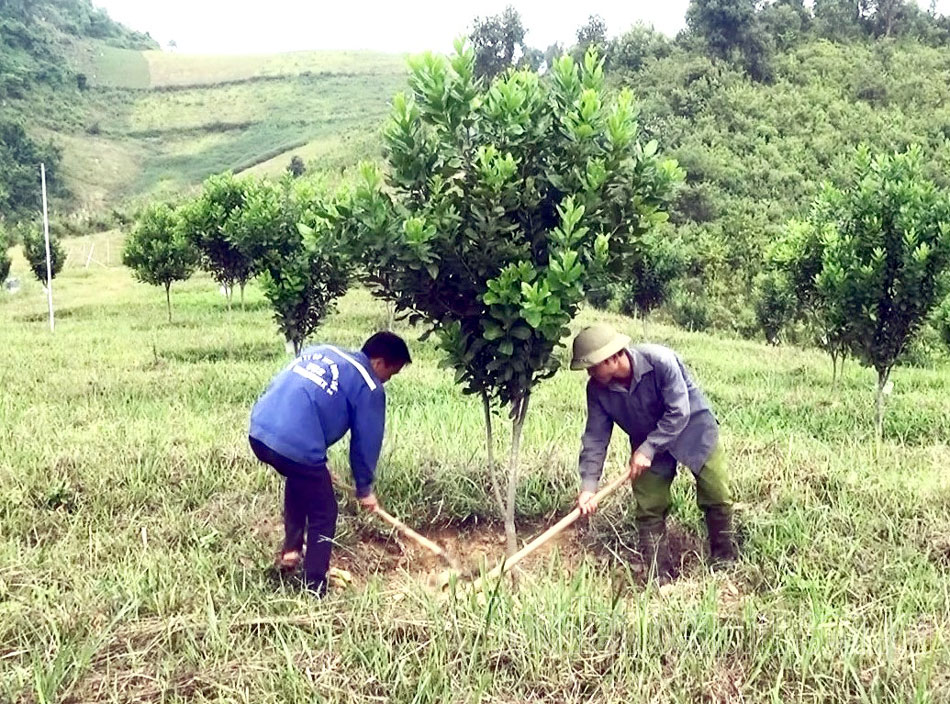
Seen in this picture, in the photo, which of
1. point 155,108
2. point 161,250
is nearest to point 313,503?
point 161,250

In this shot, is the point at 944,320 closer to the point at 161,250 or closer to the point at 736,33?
the point at 161,250

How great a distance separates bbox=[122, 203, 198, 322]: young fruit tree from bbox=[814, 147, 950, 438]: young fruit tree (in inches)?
544

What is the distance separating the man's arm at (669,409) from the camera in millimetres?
4316

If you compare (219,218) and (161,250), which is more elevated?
(219,218)

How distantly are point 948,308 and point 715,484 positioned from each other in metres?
9.89

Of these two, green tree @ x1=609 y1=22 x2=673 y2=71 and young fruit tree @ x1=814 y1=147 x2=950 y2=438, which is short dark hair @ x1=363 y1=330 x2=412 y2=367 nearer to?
young fruit tree @ x1=814 y1=147 x2=950 y2=438

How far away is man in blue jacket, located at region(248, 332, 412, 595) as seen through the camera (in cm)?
399

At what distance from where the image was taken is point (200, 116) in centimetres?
7169

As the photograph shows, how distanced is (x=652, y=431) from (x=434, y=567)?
148 centimetres

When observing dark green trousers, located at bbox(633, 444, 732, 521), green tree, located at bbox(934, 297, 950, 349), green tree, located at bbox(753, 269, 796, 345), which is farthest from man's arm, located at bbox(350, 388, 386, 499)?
green tree, located at bbox(753, 269, 796, 345)

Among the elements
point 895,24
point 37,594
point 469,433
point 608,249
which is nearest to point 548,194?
point 608,249

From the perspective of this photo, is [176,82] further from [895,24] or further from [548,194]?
[548,194]

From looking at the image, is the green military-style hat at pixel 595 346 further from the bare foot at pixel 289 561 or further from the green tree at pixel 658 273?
the green tree at pixel 658 273

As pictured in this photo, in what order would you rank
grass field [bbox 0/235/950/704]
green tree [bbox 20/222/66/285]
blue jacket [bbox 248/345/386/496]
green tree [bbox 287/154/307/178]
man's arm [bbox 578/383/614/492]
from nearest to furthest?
1. grass field [bbox 0/235/950/704]
2. blue jacket [bbox 248/345/386/496]
3. man's arm [bbox 578/383/614/492]
4. green tree [bbox 20/222/66/285]
5. green tree [bbox 287/154/307/178]
